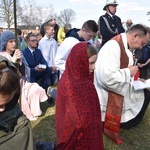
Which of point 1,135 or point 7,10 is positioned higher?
point 7,10

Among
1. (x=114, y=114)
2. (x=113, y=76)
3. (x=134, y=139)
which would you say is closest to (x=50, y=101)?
(x=114, y=114)

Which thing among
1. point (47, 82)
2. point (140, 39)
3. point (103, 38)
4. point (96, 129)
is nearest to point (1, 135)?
point (96, 129)

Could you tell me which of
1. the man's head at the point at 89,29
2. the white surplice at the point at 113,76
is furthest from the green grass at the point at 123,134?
the man's head at the point at 89,29

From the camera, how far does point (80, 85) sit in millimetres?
2236

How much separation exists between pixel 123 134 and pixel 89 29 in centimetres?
184

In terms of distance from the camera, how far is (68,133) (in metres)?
2.21

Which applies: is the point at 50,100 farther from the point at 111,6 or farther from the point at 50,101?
the point at 111,6

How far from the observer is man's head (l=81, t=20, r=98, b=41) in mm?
4221

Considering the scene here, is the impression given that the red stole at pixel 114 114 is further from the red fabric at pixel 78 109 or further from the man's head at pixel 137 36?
the red fabric at pixel 78 109

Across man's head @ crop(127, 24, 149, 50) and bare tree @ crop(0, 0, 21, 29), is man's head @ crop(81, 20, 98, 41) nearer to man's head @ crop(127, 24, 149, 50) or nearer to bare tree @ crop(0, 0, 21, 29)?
man's head @ crop(127, 24, 149, 50)

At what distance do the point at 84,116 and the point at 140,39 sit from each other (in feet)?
6.08

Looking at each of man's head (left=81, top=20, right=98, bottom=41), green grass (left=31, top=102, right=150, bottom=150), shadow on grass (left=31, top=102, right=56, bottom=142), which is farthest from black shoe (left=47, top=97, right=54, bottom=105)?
man's head (left=81, top=20, right=98, bottom=41)

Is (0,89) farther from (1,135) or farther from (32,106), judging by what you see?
(32,106)

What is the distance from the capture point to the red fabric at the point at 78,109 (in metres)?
2.14
